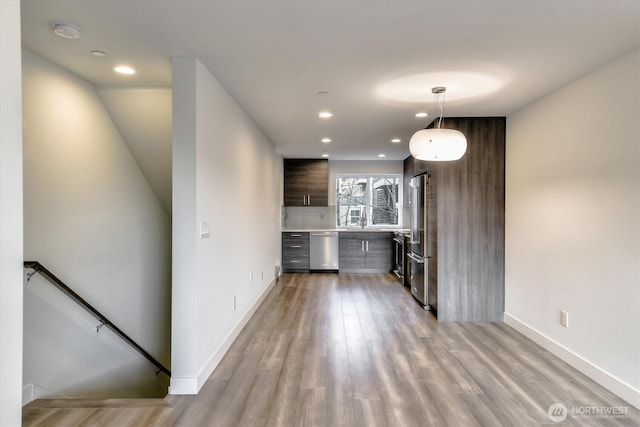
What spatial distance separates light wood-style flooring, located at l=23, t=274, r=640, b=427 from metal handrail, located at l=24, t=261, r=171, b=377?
772 mm

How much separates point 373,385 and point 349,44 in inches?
94.4

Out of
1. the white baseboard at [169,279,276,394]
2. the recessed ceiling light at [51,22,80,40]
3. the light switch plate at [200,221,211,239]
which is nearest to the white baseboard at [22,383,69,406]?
the white baseboard at [169,279,276,394]

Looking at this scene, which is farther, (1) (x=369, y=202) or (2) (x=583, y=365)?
(1) (x=369, y=202)

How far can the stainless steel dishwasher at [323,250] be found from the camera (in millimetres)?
6777

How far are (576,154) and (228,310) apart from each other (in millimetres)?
3377

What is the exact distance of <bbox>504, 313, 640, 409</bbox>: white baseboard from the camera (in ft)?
7.29

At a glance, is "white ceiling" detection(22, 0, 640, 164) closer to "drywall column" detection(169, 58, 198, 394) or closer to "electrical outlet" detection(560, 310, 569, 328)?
"drywall column" detection(169, 58, 198, 394)

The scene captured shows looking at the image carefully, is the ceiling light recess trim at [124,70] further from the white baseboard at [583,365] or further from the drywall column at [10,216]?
the white baseboard at [583,365]

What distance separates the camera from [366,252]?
6.75 m

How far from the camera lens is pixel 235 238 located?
3.40 m

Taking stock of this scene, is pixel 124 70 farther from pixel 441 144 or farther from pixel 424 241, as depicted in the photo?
pixel 424 241

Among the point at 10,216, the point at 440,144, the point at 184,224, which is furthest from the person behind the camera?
the point at 440,144

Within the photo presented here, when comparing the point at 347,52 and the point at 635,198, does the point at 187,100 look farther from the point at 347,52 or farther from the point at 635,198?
the point at 635,198

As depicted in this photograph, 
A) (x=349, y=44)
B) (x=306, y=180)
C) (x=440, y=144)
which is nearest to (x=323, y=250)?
(x=306, y=180)
